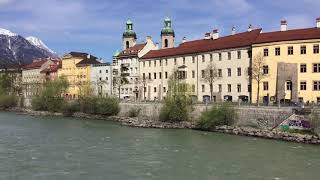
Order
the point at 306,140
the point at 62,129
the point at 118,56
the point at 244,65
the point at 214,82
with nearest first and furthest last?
the point at 306,140 < the point at 62,129 < the point at 244,65 < the point at 214,82 < the point at 118,56

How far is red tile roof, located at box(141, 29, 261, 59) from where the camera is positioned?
7062 cm

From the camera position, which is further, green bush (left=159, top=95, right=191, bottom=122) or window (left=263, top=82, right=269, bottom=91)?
window (left=263, top=82, right=269, bottom=91)

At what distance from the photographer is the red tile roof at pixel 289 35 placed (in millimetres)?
61656

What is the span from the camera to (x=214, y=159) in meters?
35.0

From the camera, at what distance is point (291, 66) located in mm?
62812

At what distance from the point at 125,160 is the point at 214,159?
227 inches

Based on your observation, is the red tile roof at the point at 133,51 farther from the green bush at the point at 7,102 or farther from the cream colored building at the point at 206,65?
the green bush at the point at 7,102

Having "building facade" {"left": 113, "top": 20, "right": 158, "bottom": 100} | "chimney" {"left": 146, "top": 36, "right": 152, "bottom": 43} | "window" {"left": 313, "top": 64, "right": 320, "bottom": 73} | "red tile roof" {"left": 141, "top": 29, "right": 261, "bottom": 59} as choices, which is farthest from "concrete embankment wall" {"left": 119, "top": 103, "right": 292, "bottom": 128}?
"chimney" {"left": 146, "top": 36, "right": 152, "bottom": 43}

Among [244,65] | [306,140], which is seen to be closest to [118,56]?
[244,65]

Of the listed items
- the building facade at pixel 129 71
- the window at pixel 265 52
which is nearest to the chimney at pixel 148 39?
the building facade at pixel 129 71

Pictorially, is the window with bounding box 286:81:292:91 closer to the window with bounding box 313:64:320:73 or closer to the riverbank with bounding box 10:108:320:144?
the window with bounding box 313:64:320:73

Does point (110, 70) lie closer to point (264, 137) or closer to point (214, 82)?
point (214, 82)

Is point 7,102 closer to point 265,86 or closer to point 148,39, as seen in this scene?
point 148,39

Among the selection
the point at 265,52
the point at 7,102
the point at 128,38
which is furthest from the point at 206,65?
the point at 7,102
